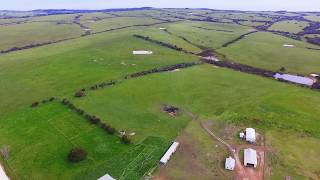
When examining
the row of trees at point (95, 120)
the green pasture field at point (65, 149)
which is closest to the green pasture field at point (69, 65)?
the row of trees at point (95, 120)

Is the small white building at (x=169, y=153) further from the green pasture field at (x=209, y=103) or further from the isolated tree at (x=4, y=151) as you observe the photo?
the isolated tree at (x=4, y=151)

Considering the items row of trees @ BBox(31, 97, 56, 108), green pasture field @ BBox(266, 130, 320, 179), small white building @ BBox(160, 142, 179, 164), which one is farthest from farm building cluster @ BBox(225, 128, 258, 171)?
row of trees @ BBox(31, 97, 56, 108)

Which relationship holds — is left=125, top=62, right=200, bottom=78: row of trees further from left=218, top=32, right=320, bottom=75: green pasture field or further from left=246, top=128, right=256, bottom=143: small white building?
left=246, top=128, right=256, bottom=143: small white building

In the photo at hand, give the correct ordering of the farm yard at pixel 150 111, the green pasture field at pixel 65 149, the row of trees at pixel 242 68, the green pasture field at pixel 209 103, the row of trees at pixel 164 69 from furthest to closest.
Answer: the row of trees at pixel 242 68
the row of trees at pixel 164 69
the green pasture field at pixel 209 103
the farm yard at pixel 150 111
the green pasture field at pixel 65 149

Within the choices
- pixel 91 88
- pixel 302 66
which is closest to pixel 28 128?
pixel 91 88

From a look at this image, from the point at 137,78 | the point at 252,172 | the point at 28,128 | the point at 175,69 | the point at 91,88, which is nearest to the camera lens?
the point at 252,172

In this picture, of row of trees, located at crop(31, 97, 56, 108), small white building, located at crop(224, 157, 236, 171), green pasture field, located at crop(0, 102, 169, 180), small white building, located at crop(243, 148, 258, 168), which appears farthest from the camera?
row of trees, located at crop(31, 97, 56, 108)

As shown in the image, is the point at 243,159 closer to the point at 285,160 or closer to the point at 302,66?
the point at 285,160
